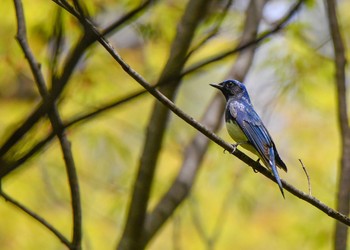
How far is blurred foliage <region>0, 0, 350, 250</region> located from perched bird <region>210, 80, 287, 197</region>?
1.24m

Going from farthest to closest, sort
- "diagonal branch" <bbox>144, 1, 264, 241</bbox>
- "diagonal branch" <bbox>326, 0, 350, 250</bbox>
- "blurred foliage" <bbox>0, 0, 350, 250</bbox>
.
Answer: "blurred foliage" <bbox>0, 0, 350, 250</bbox>, "diagonal branch" <bbox>144, 1, 264, 241</bbox>, "diagonal branch" <bbox>326, 0, 350, 250</bbox>

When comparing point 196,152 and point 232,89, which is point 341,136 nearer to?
point 232,89

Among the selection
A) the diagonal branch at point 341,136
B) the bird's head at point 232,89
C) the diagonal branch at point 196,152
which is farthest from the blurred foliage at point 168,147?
the diagonal branch at point 341,136

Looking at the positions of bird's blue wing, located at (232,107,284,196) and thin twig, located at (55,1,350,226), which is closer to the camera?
thin twig, located at (55,1,350,226)

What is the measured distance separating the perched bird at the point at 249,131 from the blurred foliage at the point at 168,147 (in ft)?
4.06

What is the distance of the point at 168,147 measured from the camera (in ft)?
21.9

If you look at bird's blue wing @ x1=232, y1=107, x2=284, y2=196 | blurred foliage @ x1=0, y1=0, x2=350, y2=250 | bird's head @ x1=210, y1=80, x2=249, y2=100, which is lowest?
bird's blue wing @ x1=232, y1=107, x2=284, y2=196

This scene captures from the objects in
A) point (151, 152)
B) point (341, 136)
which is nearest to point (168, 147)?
point (151, 152)

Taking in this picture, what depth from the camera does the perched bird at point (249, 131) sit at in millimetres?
3170

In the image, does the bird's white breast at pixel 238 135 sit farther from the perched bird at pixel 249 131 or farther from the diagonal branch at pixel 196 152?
the diagonal branch at pixel 196 152

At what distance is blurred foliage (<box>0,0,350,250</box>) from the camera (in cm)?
529

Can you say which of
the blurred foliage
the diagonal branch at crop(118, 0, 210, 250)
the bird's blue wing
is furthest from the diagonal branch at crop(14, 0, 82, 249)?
the blurred foliage

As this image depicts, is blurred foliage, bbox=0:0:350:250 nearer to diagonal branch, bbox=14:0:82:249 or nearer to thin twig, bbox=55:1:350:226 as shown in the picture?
diagonal branch, bbox=14:0:82:249

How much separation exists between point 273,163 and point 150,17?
2700 millimetres
